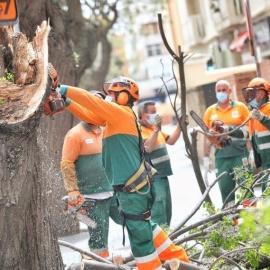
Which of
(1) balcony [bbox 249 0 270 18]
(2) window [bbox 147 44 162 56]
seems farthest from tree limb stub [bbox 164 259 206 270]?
(2) window [bbox 147 44 162 56]

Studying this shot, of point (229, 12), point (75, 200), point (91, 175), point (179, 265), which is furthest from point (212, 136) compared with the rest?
point (229, 12)

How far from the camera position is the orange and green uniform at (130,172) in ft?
21.7

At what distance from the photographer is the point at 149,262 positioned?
6.57 meters

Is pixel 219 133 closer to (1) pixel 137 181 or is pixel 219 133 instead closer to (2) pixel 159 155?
(2) pixel 159 155

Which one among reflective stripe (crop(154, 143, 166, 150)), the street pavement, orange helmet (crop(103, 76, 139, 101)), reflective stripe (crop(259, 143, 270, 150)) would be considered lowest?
the street pavement

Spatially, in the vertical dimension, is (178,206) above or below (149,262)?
below

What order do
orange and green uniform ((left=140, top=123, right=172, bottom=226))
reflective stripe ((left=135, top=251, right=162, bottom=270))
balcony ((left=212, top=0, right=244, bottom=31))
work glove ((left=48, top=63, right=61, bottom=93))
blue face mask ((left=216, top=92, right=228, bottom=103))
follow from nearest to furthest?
1. work glove ((left=48, top=63, right=61, bottom=93))
2. reflective stripe ((left=135, top=251, right=162, bottom=270))
3. orange and green uniform ((left=140, top=123, right=172, bottom=226))
4. blue face mask ((left=216, top=92, right=228, bottom=103))
5. balcony ((left=212, top=0, right=244, bottom=31))

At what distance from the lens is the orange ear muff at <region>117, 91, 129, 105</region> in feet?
22.9

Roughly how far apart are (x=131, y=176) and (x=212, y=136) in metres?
2.79

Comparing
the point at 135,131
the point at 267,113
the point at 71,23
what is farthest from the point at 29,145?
the point at 71,23

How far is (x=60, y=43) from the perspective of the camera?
40.3 ft

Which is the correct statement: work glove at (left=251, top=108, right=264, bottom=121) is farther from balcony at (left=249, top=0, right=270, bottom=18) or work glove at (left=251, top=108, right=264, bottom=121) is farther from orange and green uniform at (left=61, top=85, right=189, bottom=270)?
balcony at (left=249, top=0, right=270, bottom=18)

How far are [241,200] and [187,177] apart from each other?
1153 centimetres

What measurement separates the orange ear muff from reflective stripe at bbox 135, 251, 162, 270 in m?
1.31
